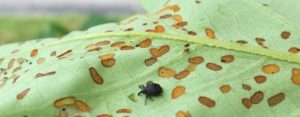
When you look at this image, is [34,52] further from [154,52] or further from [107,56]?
[154,52]

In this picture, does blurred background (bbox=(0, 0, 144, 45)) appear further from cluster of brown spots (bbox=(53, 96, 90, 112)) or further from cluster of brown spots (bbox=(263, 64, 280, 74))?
cluster of brown spots (bbox=(263, 64, 280, 74))

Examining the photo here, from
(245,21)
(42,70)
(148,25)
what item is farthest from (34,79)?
(245,21)

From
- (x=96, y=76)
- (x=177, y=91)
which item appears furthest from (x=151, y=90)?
(x=96, y=76)

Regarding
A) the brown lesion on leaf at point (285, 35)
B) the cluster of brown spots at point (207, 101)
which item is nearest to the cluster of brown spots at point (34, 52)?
the cluster of brown spots at point (207, 101)

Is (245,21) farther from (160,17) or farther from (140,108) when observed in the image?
(140,108)

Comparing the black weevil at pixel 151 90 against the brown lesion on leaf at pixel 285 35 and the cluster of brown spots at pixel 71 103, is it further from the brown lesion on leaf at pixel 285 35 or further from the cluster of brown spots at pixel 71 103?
the brown lesion on leaf at pixel 285 35

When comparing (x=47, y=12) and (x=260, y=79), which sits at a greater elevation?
(x=47, y=12)
